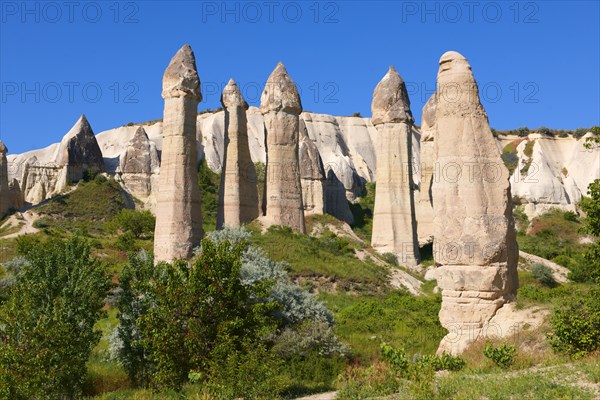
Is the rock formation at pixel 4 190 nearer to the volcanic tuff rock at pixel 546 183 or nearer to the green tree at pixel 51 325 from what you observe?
the green tree at pixel 51 325

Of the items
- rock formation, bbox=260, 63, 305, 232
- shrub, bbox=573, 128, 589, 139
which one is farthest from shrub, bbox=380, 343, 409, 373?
shrub, bbox=573, 128, 589, 139

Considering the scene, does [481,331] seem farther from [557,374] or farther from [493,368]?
[557,374]

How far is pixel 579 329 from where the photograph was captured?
370 inches

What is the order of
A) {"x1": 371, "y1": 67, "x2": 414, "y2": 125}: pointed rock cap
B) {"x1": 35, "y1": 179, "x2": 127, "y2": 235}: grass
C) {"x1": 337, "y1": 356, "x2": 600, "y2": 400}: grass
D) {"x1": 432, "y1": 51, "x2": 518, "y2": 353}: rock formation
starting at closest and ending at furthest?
1. {"x1": 337, "y1": 356, "x2": 600, "y2": 400}: grass
2. {"x1": 432, "y1": 51, "x2": 518, "y2": 353}: rock formation
3. {"x1": 371, "y1": 67, "x2": 414, "y2": 125}: pointed rock cap
4. {"x1": 35, "y1": 179, "x2": 127, "y2": 235}: grass

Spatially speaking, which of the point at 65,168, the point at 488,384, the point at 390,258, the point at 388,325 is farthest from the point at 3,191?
the point at 488,384

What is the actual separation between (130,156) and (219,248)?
35973 millimetres

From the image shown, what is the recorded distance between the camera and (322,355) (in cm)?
1290

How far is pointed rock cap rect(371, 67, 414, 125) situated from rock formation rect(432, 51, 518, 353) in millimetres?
17455

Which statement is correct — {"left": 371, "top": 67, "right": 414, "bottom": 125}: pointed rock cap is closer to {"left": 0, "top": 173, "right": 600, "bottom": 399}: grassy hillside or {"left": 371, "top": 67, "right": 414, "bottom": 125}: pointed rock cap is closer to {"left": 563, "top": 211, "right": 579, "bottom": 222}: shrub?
{"left": 0, "top": 173, "right": 600, "bottom": 399}: grassy hillside

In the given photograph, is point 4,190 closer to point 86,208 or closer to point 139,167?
point 86,208

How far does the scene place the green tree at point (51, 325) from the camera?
9.09m

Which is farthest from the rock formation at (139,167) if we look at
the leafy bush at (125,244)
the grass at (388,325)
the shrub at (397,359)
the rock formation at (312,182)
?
the shrub at (397,359)

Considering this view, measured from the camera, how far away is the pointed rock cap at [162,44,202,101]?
22.5 m

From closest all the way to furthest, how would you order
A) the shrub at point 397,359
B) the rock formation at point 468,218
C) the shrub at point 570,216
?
the shrub at point 397,359 < the rock formation at point 468,218 < the shrub at point 570,216
